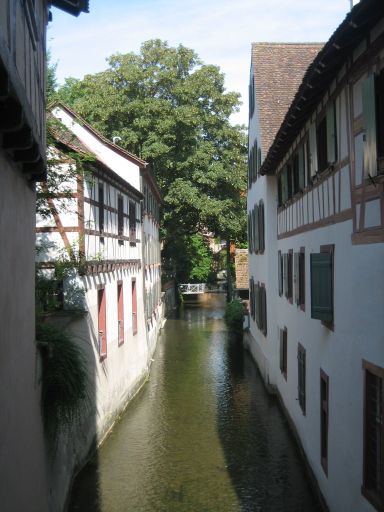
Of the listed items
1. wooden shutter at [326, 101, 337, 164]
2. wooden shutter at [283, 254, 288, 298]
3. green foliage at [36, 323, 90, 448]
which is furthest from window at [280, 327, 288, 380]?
green foliage at [36, 323, 90, 448]

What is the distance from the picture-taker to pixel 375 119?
6.63m

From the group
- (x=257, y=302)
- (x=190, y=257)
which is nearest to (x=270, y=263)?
(x=257, y=302)

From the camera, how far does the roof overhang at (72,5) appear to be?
33.8ft

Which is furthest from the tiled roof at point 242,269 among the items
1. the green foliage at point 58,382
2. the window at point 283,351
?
the green foliage at point 58,382

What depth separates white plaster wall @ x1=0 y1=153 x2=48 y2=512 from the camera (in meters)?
6.10

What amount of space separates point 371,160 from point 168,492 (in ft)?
24.2

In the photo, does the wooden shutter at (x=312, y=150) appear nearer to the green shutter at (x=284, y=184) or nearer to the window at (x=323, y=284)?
the window at (x=323, y=284)

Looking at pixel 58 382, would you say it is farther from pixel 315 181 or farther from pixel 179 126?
pixel 179 126

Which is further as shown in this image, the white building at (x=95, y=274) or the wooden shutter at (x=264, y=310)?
the wooden shutter at (x=264, y=310)

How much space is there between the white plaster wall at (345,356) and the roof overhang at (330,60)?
2132 millimetres

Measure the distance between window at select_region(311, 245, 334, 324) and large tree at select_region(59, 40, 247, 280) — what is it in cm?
2435

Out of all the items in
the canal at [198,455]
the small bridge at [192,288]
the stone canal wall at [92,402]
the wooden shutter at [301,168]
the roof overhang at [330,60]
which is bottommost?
the canal at [198,455]

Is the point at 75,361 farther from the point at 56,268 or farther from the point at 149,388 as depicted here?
the point at 149,388

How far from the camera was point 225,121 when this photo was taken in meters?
36.9
